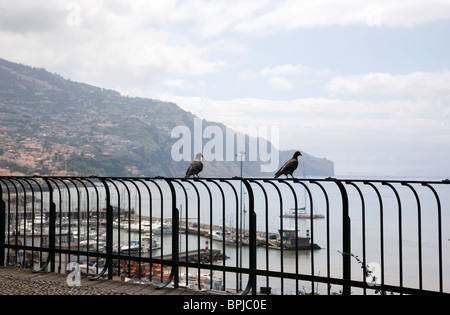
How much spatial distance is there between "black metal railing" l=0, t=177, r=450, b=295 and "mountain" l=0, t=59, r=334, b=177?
36.8 ft

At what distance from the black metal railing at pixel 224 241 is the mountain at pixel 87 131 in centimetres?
1120

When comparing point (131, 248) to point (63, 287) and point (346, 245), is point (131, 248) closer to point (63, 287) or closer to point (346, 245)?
point (63, 287)

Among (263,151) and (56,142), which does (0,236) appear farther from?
(263,151)

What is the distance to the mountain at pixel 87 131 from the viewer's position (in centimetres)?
6756

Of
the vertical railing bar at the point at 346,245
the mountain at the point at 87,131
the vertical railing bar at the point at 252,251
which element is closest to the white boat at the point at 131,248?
the vertical railing bar at the point at 252,251

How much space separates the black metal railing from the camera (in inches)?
157

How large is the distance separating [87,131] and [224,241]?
89585 millimetres

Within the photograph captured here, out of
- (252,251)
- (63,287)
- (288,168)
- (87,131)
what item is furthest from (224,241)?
(87,131)

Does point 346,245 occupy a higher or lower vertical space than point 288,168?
lower

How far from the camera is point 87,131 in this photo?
8919 cm

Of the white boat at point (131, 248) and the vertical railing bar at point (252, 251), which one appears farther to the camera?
the white boat at point (131, 248)

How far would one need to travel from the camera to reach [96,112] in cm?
9719

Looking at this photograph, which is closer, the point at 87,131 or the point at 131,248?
the point at 131,248

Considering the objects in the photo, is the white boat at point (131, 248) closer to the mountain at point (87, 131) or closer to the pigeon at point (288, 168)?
the pigeon at point (288, 168)
